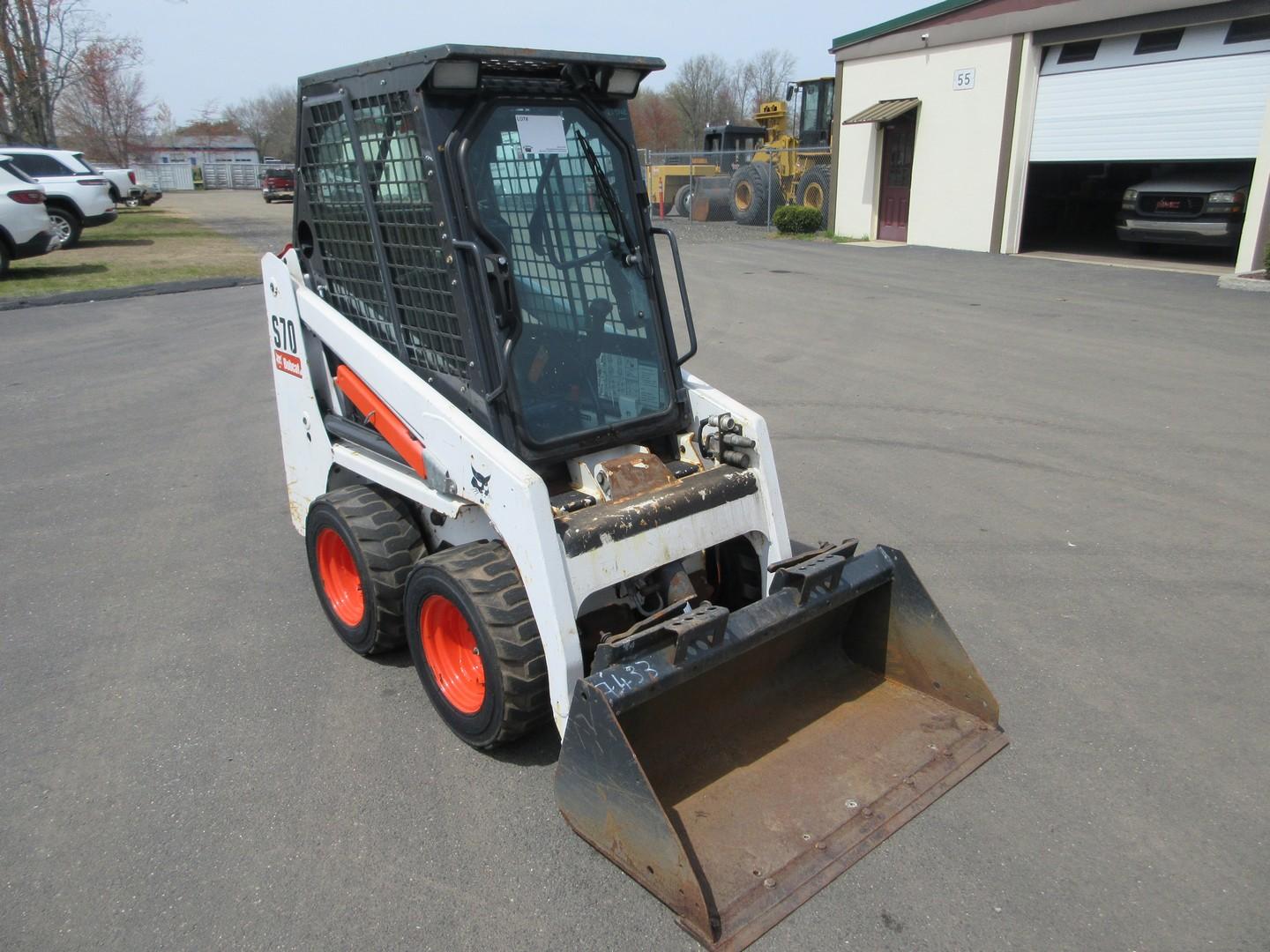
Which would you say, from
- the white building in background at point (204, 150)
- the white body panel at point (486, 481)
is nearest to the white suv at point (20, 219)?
the white body panel at point (486, 481)

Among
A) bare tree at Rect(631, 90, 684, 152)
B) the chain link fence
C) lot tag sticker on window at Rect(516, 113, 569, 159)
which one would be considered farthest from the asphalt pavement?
bare tree at Rect(631, 90, 684, 152)

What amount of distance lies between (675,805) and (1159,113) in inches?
670

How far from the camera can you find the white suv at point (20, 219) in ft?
45.3

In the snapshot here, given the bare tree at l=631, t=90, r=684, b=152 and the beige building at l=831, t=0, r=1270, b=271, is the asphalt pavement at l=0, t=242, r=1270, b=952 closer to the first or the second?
the beige building at l=831, t=0, r=1270, b=271

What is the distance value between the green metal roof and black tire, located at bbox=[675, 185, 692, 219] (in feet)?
21.2

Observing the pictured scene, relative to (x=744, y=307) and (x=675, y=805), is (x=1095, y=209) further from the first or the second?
(x=675, y=805)

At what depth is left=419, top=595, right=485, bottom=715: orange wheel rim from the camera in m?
3.41

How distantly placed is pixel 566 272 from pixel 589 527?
1.11 metres

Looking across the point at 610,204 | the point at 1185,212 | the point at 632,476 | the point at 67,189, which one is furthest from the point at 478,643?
the point at 67,189

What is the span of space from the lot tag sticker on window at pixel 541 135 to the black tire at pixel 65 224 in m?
17.6

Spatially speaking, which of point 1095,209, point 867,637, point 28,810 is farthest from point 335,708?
point 1095,209

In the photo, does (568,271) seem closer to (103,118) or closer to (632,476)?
(632,476)

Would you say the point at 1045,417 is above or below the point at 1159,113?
below

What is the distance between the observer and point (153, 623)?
4449 mm
